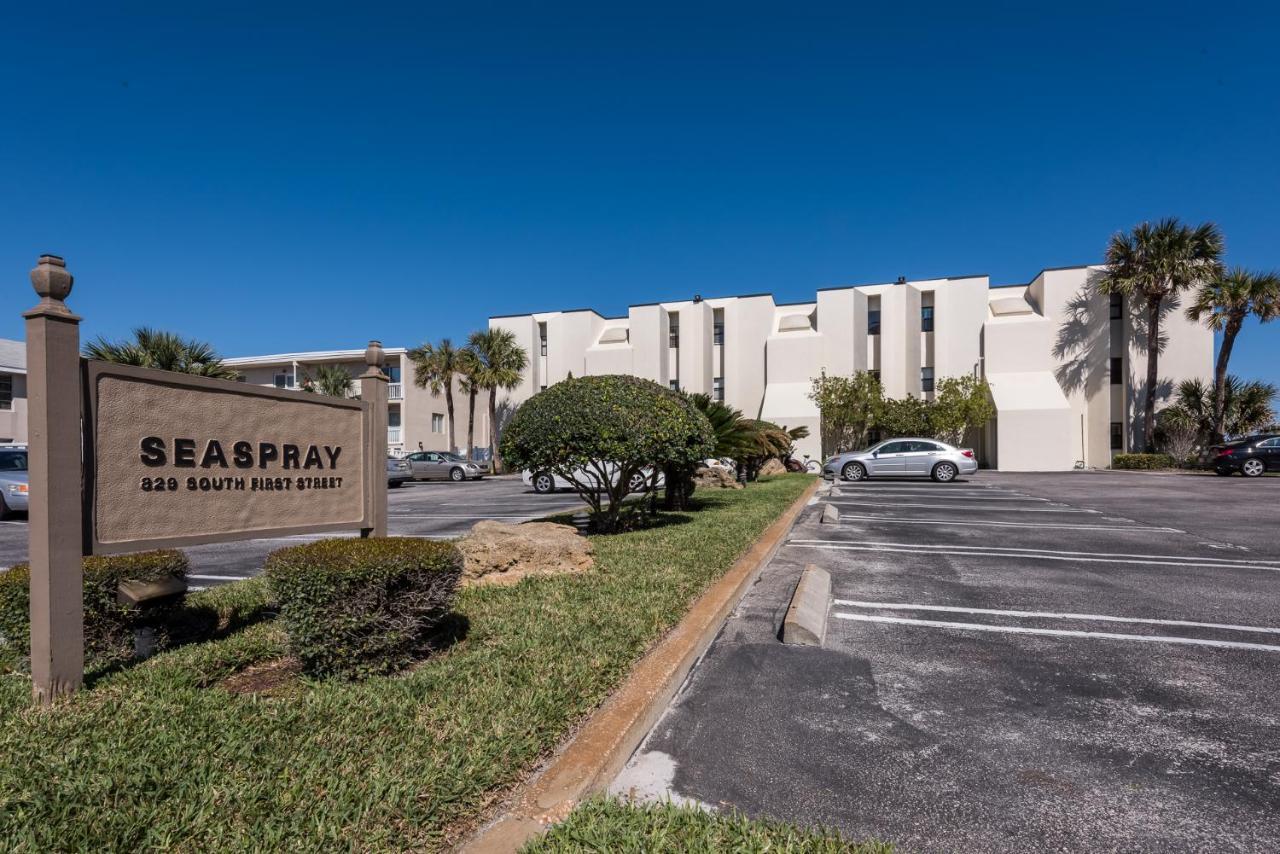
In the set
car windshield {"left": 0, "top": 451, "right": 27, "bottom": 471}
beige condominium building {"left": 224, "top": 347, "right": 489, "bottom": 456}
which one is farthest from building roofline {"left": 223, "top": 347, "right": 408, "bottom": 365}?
car windshield {"left": 0, "top": 451, "right": 27, "bottom": 471}

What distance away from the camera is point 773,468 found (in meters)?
24.4

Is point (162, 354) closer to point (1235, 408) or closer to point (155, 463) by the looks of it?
point (155, 463)

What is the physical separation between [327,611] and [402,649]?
0.50 metres

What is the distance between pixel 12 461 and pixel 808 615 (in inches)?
720

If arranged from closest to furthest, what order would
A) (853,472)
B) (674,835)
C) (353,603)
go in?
1. (674,835)
2. (353,603)
3. (853,472)

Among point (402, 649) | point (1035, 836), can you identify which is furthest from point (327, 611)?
point (1035, 836)

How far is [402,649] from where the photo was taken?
11.9ft

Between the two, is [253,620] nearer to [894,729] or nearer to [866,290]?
[894,729]

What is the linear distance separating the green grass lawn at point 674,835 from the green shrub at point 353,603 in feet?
5.40

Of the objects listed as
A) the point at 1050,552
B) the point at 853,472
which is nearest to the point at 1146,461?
the point at 853,472

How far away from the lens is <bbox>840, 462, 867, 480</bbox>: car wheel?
2275cm

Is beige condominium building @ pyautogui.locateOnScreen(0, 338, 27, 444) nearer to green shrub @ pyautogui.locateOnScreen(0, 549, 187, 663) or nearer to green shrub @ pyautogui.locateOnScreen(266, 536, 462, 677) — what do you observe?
green shrub @ pyautogui.locateOnScreen(0, 549, 187, 663)

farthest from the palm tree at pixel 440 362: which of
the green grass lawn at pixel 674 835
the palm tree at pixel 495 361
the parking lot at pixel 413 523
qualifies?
the green grass lawn at pixel 674 835

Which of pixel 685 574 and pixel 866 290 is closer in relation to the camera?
pixel 685 574
